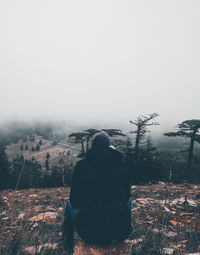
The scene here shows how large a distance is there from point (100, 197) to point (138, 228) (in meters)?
1.95

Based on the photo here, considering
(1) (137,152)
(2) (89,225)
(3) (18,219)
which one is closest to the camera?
(2) (89,225)

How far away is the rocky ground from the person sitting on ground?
1.26ft

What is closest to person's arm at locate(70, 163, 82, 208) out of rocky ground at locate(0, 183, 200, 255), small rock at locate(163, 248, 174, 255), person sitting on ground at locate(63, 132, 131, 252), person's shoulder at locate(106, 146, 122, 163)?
person sitting on ground at locate(63, 132, 131, 252)

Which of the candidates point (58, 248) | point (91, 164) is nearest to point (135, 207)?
point (58, 248)

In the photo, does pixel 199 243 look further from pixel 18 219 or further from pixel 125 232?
pixel 18 219

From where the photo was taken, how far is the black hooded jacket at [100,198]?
211cm

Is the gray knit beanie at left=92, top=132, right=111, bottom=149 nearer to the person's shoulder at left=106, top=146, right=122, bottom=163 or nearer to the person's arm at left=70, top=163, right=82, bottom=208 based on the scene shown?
the person's shoulder at left=106, top=146, right=122, bottom=163

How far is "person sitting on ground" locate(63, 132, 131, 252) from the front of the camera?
6.92 ft

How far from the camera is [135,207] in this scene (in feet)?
15.9

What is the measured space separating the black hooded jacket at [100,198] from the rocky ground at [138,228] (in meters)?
0.41

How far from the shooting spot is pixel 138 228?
3.47 meters

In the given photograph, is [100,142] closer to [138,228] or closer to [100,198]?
[100,198]

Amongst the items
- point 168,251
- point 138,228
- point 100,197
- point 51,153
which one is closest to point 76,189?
point 100,197

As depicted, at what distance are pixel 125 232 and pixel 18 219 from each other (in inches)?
118
